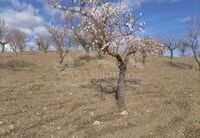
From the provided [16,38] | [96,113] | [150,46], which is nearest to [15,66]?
[150,46]

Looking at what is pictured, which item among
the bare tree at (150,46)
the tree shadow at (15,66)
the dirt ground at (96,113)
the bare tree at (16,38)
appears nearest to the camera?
the dirt ground at (96,113)

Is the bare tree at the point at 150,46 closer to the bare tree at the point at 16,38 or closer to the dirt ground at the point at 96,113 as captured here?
the dirt ground at the point at 96,113

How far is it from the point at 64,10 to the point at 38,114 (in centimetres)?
665

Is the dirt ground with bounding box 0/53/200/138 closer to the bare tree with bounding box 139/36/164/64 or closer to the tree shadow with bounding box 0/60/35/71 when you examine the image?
the bare tree with bounding box 139/36/164/64

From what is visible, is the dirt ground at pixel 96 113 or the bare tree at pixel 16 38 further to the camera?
the bare tree at pixel 16 38

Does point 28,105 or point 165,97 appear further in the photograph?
point 165,97

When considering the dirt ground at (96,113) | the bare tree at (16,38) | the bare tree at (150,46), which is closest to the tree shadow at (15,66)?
the dirt ground at (96,113)

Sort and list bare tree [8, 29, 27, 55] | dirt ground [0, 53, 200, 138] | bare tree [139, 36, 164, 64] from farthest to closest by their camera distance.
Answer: bare tree [8, 29, 27, 55]
bare tree [139, 36, 164, 64]
dirt ground [0, 53, 200, 138]

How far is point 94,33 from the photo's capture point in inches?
856

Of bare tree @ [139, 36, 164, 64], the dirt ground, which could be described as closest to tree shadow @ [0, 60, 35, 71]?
the dirt ground

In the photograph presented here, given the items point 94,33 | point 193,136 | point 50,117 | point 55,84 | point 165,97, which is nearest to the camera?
point 193,136

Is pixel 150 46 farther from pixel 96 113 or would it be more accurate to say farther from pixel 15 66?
pixel 15 66

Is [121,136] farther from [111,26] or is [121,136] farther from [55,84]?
[55,84]

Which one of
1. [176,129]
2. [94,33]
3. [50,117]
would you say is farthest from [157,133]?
[94,33]
